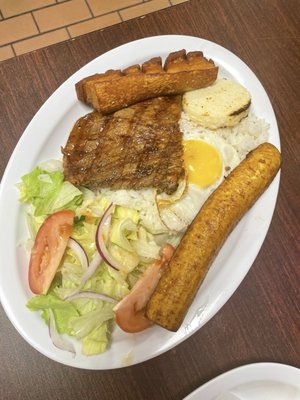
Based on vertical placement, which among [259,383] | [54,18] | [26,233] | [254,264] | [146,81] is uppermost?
[54,18]

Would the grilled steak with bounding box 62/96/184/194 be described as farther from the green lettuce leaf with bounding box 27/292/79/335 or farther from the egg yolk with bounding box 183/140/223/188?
the green lettuce leaf with bounding box 27/292/79/335

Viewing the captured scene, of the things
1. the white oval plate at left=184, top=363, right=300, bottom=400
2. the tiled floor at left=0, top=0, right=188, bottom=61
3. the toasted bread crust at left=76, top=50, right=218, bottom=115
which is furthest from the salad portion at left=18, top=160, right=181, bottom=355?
the tiled floor at left=0, top=0, right=188, bottom=61

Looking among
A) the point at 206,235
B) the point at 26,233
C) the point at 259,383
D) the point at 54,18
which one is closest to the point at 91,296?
the point at 26,233

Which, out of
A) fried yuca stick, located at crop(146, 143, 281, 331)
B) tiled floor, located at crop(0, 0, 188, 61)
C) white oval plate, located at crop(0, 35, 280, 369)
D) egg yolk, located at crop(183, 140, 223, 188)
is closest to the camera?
fried yuca stick, located at crop(146, 143, 281, 331)

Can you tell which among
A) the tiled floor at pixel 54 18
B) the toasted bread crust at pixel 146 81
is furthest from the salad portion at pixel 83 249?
the tiled floor at pixel 54 18

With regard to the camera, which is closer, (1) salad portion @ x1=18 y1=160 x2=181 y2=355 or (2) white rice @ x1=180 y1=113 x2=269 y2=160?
(1) salad portion @ x1=18 y1=160 x2=181 y2=355

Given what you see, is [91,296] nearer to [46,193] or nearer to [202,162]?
[46,193]

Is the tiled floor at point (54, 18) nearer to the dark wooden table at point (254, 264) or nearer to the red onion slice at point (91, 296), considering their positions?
the dark wooden table at point (254, 264)
